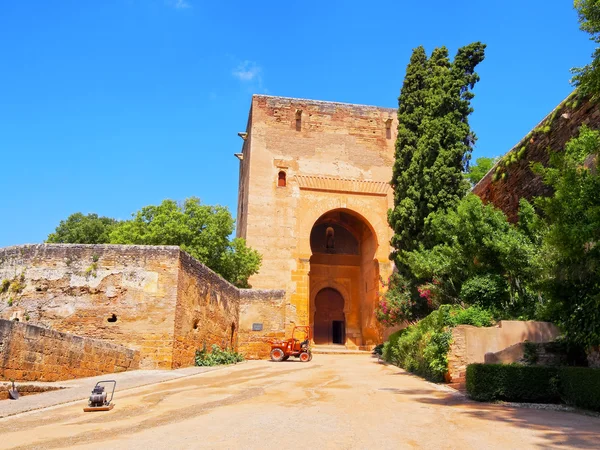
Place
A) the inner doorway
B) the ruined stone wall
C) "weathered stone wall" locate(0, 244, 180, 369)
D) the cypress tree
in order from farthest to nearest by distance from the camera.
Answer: the inner doorway → the cypress tree → the ruined stone wall → "weathered stone wall" locate(0, 244, 180, 369)

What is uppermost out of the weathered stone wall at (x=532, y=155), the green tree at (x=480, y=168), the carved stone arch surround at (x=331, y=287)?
the green tree at (x=480, y=168)

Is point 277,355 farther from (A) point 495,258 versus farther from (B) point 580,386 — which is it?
(B) point 580,386

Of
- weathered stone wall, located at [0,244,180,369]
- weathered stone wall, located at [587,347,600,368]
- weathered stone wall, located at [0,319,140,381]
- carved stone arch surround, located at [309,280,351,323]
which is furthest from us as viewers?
carved stone arch surround, located at [309,280,351,323]

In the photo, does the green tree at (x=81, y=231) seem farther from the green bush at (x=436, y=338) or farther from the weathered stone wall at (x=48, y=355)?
the green bush at (x=436, y=338)

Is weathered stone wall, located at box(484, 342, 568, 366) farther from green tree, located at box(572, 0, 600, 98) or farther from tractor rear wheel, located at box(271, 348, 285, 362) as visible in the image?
tractor rear wheel, located at box(271, 348, 285, 362)

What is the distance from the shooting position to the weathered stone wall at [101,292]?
41.0 ft

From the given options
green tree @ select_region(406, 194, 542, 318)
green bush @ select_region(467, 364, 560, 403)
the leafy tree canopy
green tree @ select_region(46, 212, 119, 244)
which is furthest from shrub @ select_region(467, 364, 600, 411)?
green tree @ select_region(46, 212, 119, 244)

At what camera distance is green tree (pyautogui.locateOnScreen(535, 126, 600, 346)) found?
238 inches

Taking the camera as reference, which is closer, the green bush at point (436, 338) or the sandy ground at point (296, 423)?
the sandy ground at point (296, 423)

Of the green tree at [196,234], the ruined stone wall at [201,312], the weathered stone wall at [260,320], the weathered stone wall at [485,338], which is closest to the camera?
the weathered stone wall at [485,338]

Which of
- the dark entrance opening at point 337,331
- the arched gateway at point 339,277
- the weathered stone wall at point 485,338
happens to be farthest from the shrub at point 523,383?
the dark entrance opening at point 337,331

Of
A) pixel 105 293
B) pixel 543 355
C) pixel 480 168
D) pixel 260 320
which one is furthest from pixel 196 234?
pixel 480 168

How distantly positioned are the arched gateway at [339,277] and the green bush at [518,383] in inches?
765

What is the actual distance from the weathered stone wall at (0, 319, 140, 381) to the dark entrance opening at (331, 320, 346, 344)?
64.1ft
